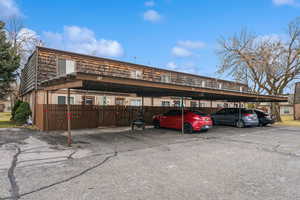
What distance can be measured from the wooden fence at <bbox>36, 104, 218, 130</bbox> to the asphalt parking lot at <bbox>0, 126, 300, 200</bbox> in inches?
170

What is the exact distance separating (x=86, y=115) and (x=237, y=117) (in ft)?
38.7

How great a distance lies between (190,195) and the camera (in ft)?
11.8

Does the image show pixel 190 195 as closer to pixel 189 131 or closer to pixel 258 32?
pixel 189 131

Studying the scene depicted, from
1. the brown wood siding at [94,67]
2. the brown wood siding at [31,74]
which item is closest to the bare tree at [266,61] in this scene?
the brown wood siding at [94,67]

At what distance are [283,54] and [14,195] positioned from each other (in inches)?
981

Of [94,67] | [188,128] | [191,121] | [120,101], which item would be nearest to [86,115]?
[94,67]

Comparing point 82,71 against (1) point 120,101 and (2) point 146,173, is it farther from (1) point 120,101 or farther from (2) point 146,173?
(2) point 146,173

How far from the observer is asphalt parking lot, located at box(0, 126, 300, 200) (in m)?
3.67

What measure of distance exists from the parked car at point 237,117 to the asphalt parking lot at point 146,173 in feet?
25.1

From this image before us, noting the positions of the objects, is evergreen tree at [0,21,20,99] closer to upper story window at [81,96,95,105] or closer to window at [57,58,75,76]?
window at [57,58,75,76]

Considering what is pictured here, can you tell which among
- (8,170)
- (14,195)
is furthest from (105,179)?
(8,170)

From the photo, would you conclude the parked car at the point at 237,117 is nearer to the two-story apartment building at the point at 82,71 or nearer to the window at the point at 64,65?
the two-story apartment building at the point at 82,71

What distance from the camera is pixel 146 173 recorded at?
476 cm

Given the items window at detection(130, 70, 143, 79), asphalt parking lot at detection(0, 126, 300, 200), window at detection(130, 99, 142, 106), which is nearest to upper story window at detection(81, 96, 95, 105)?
window at detection(130, 99, 142, 106)
